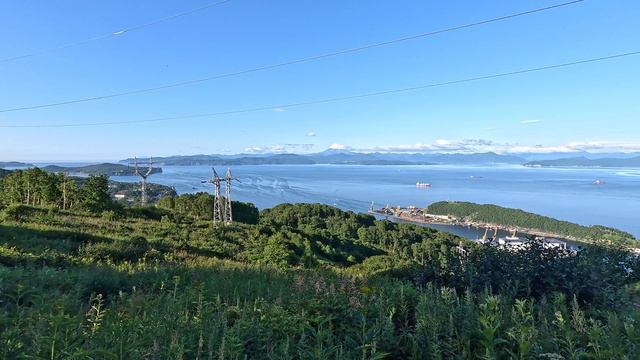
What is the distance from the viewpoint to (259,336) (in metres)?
2.29

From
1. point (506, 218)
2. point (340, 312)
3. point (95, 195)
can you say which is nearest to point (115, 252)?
point (340, 312)

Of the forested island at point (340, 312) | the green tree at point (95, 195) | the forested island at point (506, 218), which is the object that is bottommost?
the forested island at point (506, 218)

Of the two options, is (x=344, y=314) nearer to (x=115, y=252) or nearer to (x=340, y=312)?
(x=340, y=312)

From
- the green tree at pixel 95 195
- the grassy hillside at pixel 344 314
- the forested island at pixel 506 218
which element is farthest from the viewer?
the forested island at pixel 506 218

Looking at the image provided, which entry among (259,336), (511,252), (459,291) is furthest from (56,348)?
(511,252)

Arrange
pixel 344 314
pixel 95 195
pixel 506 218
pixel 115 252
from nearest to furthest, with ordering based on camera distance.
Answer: pixel 344 314 → pixel 115 252 → pixel 95 195 → pixel 506 218

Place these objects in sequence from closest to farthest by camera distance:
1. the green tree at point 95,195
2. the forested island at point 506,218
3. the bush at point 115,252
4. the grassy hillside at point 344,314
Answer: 1. the grassy hillside at point 344,314
2. the bush at point 115,252
3. the green tree at point 95,195
4. the forested island at point 506,218

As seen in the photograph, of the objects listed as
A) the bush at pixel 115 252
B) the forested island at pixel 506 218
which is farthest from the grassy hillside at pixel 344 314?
the forested island at pixel 506 218

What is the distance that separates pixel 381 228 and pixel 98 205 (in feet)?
97.9

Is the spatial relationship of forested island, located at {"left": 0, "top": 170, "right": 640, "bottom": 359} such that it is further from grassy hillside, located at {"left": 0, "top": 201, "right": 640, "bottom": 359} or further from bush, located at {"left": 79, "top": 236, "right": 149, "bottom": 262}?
bush, located at {"left": 79, "top": 236, "right": 149, "bottom": 262}

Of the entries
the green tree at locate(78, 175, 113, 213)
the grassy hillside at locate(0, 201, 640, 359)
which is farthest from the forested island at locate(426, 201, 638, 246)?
the grassy hillside at locate(0, 201, 640, 359)

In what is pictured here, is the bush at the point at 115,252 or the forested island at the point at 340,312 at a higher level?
the forested island at the point at 340,312

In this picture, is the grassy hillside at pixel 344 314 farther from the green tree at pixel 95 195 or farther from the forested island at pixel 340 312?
the green tree at pixel 95 195

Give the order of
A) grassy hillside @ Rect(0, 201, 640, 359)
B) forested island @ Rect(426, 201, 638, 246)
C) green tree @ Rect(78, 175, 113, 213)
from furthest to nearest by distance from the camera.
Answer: forested island @ Rect(426, 201, 638, 246), green tree @ Rect(78, 175, 113, 213), grassy hillside @ Rect(0, 201, 640, 359)
